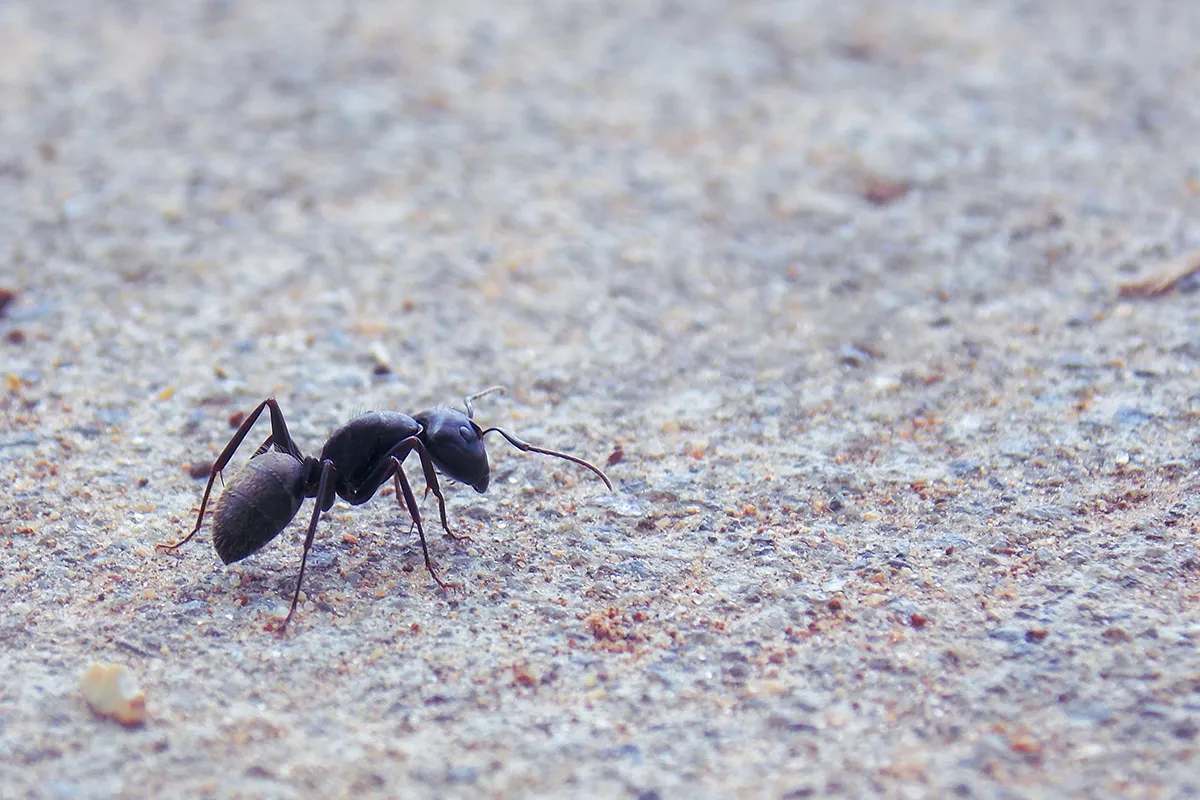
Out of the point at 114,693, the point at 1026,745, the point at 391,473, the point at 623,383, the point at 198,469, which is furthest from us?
the point at 623,383

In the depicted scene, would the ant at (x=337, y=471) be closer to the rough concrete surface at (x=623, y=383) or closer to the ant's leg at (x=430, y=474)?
the ant's leg at (x=430, y=474)

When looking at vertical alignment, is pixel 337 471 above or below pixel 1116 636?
above

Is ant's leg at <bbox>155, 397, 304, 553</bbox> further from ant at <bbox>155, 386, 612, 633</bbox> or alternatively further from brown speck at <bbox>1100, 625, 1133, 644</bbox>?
brown speck at <bbox>1100, 625, 1133, 644</bbox>

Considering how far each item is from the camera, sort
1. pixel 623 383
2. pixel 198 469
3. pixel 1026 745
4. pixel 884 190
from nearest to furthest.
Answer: pixel 1026 745, pixel 198 469, pixel 623 383, pixel 884 190

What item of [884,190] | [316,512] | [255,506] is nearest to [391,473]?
[316,512]

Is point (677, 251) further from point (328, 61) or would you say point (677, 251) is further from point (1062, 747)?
point (1062, 747)

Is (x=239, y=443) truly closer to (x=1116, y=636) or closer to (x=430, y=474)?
(x=430, y=474)
